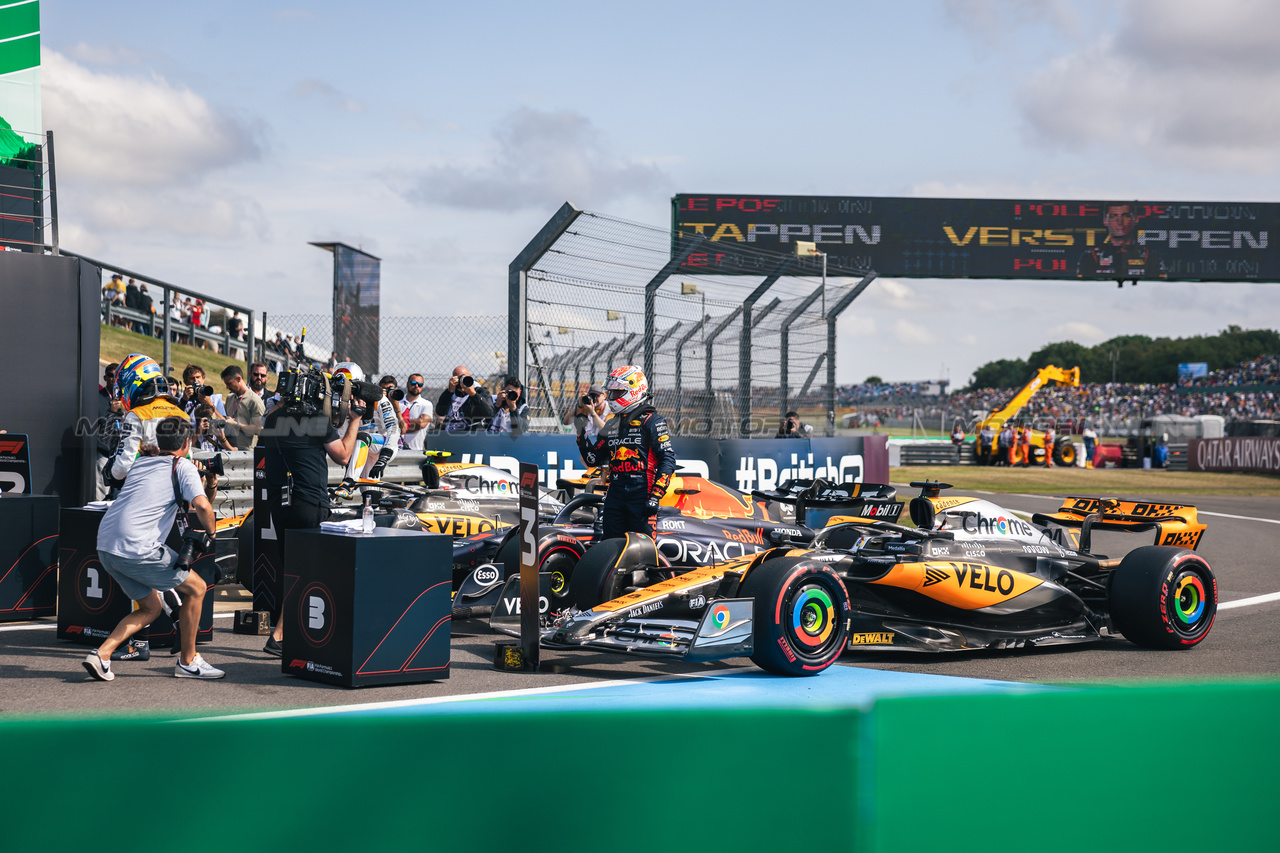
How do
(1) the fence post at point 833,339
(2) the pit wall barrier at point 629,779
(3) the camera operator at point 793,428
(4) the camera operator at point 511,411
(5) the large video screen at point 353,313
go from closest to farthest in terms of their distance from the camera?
(2) the pit wall barrier at point 629,779 → (4) the camera operator at point 511,411 → (5) the large video screen at point 353,313 → (3) the camera operator at point 793,428 → (1) the fence post at point 833,339

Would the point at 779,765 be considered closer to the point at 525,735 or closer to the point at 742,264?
the point at 525,735

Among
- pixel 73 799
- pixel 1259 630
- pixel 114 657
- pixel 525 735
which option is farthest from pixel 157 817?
pixel 1259 630

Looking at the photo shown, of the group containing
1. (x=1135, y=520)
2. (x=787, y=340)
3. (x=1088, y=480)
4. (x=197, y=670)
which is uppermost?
(x=787, y=340)

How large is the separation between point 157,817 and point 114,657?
4244 millimetres

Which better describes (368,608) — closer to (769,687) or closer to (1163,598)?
(769,687)

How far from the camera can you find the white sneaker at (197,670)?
19.2 ft

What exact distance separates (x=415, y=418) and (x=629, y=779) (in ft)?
33.2

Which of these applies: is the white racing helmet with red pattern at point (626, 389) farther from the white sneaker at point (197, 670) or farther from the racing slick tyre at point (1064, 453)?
the racing slick tyre at point (1064, 453)

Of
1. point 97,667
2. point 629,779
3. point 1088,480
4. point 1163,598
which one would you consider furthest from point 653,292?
point 1088,480

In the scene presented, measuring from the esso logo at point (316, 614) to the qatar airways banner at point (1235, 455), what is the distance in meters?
32.4

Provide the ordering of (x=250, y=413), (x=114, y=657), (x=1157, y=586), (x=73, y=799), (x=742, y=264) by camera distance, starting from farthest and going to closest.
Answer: (x=742, y=264) → (x=250, y=413) → (x=1157, y=586) → (x=114, y=657) → (x=73, y=799)

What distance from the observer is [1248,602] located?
9.23m

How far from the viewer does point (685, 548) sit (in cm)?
748

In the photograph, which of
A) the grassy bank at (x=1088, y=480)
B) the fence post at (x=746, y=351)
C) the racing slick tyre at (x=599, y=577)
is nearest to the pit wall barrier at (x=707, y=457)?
the fence post at (x=746, y=351)
